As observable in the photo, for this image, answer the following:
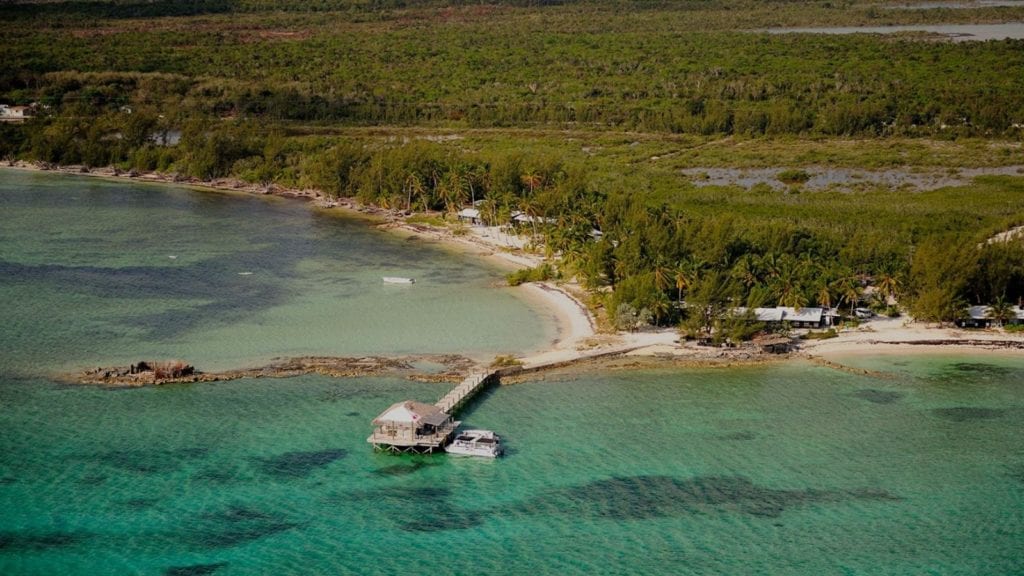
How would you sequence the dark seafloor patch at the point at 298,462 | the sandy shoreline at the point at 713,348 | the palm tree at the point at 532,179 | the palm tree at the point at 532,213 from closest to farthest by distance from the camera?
1. the dark seafloor patch at the point at 298,462
2. the sandy shoreline at the point at 713,348
3. the palm tree at the point at 532,213
4. the palm tree at the point at 532,179

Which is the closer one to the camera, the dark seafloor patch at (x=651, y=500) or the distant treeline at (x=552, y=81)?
the dark seafloor patch at (x=651, y=500)

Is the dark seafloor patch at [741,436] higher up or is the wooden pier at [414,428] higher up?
the wooden pier at [414,428]

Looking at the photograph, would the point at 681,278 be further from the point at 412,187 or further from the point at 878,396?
the point at 412,187

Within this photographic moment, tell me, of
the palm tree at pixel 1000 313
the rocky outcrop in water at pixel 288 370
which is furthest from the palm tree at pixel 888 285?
the rocky outcrop in water at pixel 288 370

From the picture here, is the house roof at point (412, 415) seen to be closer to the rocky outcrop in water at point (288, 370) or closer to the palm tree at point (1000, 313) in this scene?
the rocky outcrop in water at point (288, 370)

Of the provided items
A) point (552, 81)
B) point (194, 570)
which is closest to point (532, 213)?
point (194, 570)

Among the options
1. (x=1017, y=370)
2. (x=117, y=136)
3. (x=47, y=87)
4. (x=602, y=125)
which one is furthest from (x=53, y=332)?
(x=47, y=87)
